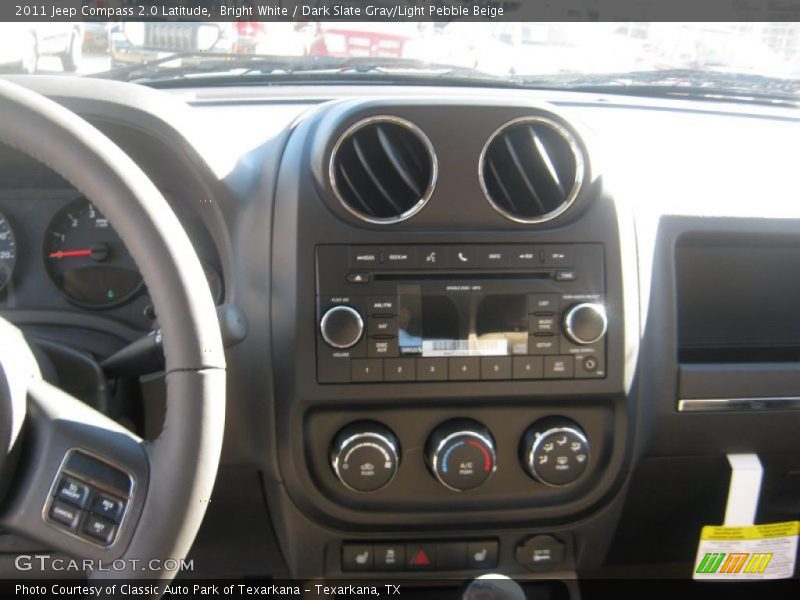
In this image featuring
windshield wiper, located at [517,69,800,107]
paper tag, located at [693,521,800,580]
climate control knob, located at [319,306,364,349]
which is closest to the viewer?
climate control knob, located at [319,306,364,349]

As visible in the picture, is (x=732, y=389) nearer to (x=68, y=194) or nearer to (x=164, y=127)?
(x=164, y=127)

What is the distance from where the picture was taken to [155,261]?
108 centimetres

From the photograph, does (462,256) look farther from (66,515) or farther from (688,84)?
(688,84)

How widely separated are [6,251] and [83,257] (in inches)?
5.3

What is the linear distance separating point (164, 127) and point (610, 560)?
126 cm

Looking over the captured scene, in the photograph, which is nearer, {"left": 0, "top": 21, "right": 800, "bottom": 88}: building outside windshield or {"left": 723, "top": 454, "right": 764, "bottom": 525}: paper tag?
{"left": 723, "top": 454, "right": 764, "bottom": 525}: paper tag

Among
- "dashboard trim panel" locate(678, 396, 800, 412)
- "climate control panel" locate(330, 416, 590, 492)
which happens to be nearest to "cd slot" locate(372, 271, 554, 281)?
"climate control panel" locate(330, 416, 590, 492)

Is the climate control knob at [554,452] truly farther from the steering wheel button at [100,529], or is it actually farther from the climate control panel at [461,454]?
the steering wheel button at [100,529]

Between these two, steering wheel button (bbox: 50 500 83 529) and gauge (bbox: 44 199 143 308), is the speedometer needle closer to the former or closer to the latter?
gauge (bbox: 44 199 143 308)

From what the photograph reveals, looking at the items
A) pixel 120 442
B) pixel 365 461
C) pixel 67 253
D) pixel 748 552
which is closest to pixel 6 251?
pixel 67 253

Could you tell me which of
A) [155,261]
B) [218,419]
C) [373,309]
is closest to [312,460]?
[373,309]

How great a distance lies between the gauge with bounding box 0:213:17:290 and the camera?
5.19 feet

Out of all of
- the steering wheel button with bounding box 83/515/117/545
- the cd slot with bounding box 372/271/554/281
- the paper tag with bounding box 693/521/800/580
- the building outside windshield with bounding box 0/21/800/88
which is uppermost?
the building outside windshield with bounding box 0/21/800/88

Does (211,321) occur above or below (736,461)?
above
